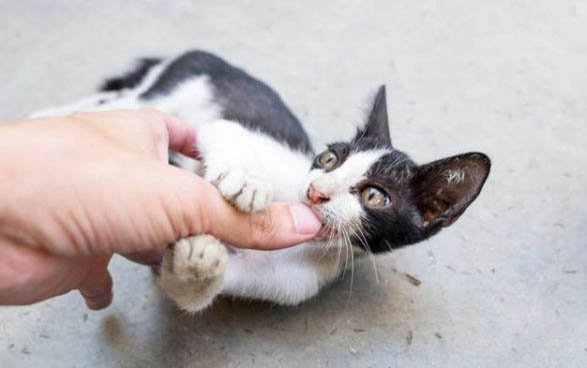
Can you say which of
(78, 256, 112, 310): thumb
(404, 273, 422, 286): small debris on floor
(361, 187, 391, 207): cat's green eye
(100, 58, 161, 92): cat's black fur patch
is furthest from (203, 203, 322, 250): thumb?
(100, 58, 161, 92): cat's black fur patch

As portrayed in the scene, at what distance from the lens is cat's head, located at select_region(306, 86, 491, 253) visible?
1.19 meters

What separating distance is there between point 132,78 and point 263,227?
119 cm

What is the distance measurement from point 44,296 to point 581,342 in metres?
1.20

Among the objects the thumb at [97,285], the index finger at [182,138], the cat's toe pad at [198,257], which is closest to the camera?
the cat's toe pad at [198,257]

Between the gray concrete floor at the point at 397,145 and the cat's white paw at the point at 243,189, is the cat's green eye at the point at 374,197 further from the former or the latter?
the gray concrete floor at the point at 397,145

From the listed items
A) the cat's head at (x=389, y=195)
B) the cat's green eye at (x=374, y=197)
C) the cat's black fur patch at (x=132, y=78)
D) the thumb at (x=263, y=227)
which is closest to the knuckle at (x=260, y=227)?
the thumb at (x=263, y=227)

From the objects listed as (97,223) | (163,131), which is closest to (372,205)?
(163,131)

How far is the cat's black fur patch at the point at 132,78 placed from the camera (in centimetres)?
200

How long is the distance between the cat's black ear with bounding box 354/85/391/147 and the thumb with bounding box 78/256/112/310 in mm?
680

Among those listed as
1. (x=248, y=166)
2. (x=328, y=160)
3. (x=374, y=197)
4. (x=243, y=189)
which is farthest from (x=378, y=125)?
(x=243, y=189)

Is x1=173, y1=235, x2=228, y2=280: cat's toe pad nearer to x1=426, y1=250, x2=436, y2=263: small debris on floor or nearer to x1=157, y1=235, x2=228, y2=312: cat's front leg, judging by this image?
x1=157, y1=235, x2=228, y2=312: cat's front leg

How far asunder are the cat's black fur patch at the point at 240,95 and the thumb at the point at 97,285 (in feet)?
2.04

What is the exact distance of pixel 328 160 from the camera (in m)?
1.37

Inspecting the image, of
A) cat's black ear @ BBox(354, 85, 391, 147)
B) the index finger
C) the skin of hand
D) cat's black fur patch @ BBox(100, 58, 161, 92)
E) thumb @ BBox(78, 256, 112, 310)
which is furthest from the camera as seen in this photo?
cat's black fur patch @ BBox(100, 58, 161, 92)
